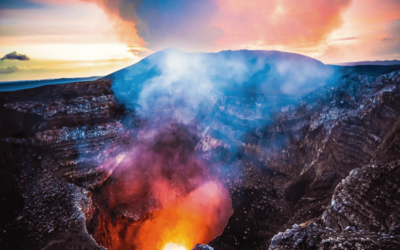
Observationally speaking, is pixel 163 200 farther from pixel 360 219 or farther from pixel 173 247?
pixel 360 219

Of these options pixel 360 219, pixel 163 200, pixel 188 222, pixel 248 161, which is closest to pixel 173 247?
pixel 188 222

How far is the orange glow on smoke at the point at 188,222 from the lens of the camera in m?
18.2

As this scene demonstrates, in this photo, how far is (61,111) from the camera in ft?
62.4

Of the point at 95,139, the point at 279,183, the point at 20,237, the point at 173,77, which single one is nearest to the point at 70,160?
the point at 95,139

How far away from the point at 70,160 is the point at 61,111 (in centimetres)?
558

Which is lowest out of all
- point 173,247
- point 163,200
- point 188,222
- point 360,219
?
point 173,247

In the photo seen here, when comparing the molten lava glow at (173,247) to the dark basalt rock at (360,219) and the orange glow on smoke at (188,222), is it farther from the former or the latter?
the dark basalt rock at (360,219)

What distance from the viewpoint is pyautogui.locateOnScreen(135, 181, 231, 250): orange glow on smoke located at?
18.2 metres

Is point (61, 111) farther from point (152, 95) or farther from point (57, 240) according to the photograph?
point (57, 240)

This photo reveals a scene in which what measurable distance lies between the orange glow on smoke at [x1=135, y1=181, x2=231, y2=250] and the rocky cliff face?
1.68m

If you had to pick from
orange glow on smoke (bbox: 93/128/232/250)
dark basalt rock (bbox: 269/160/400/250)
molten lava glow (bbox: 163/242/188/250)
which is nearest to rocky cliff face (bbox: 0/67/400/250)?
dark basalt rock (bbox: 269/160/400/250)

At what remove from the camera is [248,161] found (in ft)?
75.9

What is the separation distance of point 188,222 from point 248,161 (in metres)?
10.2

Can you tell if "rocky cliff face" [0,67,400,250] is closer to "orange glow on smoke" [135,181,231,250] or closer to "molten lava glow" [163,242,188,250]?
"orange glow on smoke" [135,181,231,250]
